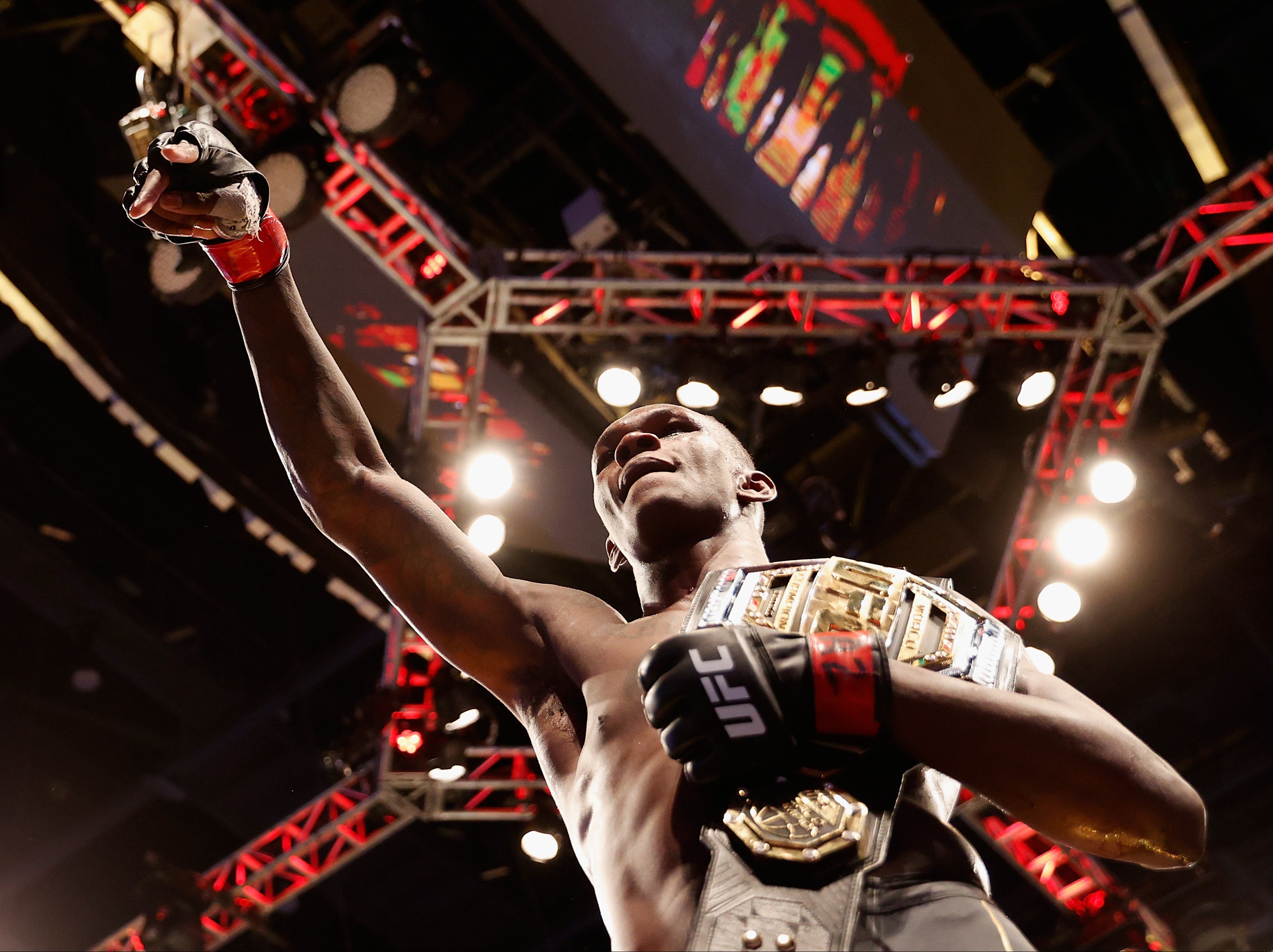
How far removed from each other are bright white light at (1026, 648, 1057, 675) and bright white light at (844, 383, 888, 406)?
173cm

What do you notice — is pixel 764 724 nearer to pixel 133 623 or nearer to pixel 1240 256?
pixel 1240 256

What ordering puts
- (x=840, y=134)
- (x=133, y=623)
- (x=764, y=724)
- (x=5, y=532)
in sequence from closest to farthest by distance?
(x=764, y=724) < (x=840, y=134) < (x=5, y=532) < (x=133, y=623)

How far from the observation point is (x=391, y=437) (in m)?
9.37

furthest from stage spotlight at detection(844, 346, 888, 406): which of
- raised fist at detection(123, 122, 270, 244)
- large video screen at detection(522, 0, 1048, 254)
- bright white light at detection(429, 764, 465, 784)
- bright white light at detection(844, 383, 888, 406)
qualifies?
raised fist at detection(123, 122, 270, 244)

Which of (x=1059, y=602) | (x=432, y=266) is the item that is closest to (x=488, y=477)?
(x=432, y=266)

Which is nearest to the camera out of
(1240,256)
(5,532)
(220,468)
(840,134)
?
(1240,256)

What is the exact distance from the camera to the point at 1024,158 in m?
8.90

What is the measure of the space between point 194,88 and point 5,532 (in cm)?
561

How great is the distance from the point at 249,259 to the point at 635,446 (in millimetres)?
916

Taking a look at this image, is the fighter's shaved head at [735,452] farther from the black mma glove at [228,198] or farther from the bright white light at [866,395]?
the bright white light at [866,395]

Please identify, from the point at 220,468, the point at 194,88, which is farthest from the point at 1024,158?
the point at 220,468

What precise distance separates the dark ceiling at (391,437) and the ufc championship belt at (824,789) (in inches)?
227

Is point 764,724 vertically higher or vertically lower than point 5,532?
lower

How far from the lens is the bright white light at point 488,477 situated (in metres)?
7.52
